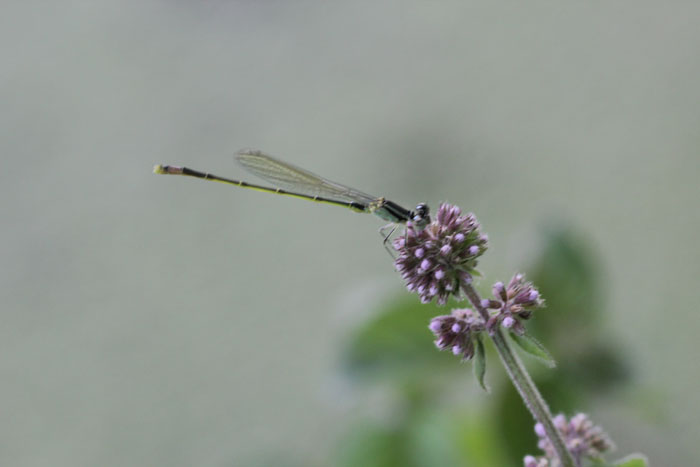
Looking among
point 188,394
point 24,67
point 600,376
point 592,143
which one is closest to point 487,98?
point 592,143

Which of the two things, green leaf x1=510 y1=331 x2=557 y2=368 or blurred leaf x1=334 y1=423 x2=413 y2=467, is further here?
blurred leaf x1=334 y1=423 x2=413 y2=467

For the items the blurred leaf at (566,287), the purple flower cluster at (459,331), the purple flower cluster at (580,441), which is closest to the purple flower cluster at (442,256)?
the purple flower cluster at (459,331)

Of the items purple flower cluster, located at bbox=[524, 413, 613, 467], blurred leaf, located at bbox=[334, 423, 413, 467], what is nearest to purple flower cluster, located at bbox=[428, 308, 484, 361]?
purple flower cluster, located at bbox=[524, 413, 613, 467]

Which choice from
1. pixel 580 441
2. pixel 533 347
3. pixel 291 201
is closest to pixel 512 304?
pixel 533 347

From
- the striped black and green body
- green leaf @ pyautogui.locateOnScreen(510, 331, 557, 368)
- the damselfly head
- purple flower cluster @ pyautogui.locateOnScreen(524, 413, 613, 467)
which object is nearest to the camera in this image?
green leaf @ pyautogui.locateOnScreen(510, 331, 557, 368)

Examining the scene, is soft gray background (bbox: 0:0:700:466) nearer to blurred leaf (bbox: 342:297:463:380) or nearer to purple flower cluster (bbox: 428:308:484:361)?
blurred leaf (bbox: 342:297:463:380)

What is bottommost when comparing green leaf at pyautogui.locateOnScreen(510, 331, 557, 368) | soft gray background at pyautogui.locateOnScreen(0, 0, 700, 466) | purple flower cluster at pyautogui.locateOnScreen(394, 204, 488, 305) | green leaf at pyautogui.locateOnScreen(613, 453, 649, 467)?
green leaf at pyautogui.locateOnScreen(613, 453, 649, 467)

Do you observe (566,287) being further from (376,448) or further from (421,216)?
(421,216)
